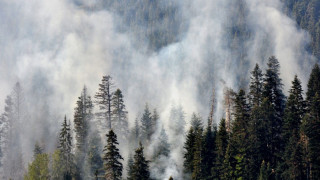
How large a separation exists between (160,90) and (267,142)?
71388 mm

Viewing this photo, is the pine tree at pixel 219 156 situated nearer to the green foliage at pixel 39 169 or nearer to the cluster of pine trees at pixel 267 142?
the cluster of pine trees at pixel 267 142

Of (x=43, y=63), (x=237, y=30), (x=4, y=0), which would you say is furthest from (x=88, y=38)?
(x=237, y=30)

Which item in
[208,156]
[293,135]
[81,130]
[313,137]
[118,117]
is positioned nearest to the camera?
[313,137]

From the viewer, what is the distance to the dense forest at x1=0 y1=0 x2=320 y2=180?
66000mm

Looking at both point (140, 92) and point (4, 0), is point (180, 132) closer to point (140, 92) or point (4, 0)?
point (140, 92)

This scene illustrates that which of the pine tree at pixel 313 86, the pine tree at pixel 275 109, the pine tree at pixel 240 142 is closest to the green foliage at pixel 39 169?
the pine tree at pixel 240 142

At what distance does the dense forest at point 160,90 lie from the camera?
217ft

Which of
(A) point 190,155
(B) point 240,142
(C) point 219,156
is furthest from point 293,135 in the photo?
(A) point 190,155

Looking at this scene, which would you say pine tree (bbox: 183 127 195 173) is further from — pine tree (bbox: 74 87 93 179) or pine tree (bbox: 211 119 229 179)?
pine tree (bbox: 74 87 93 179)

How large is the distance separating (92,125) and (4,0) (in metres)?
97.0

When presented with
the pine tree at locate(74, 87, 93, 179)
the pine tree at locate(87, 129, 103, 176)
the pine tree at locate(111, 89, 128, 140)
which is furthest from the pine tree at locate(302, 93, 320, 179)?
the pine tree at locate(74, 87, 93, 179)

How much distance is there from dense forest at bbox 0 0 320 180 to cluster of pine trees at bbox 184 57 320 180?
0.17m

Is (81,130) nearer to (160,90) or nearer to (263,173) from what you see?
(263,173)

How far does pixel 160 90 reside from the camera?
137m
